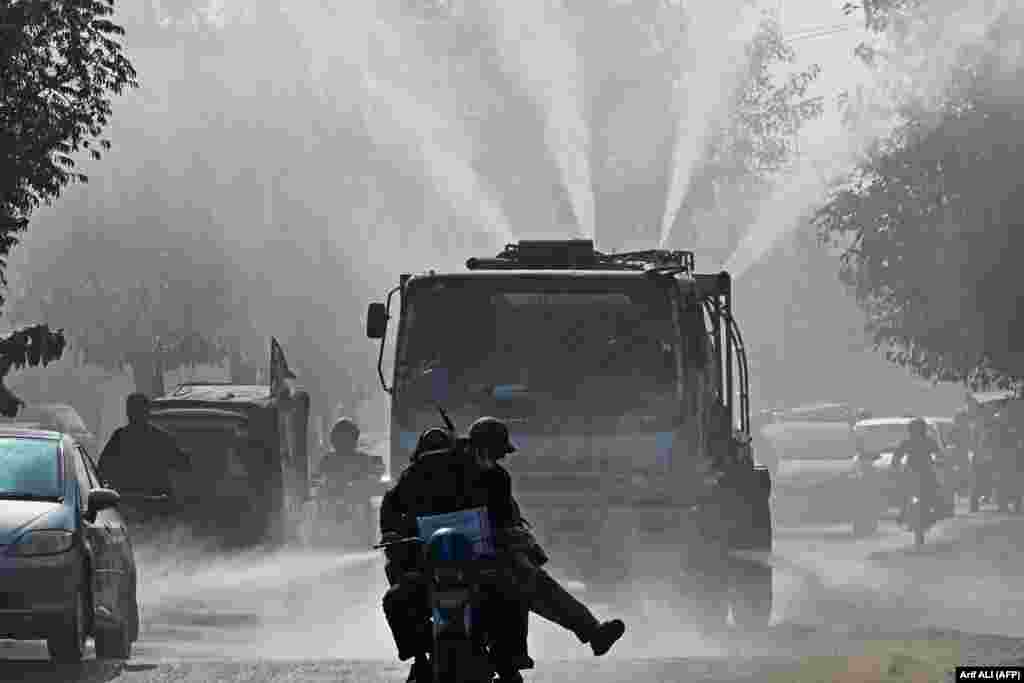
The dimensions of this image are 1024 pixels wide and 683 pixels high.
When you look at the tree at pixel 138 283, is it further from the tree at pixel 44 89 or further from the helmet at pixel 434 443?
the helmet at pixel 434 443

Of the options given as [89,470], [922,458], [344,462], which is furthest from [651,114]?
[89,470]

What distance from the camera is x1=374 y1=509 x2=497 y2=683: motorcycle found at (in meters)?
10.4

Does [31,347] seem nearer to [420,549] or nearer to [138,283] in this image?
[420,549]

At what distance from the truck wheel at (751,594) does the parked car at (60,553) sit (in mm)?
4914

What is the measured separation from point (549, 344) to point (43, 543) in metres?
4.42

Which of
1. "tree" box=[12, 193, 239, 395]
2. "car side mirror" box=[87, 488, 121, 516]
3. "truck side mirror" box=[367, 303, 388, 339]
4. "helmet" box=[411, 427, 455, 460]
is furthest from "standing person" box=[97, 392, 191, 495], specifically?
"tree" box=[12, 193, 239, 395]

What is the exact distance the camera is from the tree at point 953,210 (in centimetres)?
3328

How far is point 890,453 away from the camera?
4772cm

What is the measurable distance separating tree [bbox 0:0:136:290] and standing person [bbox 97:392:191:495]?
185cm

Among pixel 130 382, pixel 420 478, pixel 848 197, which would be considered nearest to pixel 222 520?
pixel 848 197

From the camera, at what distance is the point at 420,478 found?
428 inches

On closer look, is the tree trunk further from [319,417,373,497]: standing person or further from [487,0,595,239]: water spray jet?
[319,417,373,497]: standing person

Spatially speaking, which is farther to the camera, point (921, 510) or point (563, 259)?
point (921, 510)

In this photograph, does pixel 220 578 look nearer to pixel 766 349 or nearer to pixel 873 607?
pixel 873 607
